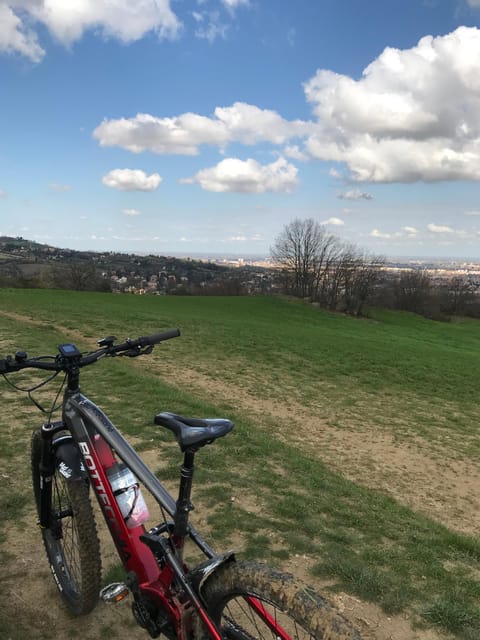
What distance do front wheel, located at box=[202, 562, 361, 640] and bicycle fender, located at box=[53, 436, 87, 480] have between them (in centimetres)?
111

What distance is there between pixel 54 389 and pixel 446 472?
692 cm

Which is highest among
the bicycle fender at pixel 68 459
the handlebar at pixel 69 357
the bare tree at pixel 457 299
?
the handlebar at pixel 69 357

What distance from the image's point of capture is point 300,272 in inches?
2271

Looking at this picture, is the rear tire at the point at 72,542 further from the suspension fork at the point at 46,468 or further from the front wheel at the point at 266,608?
the front wheel at the point at 266,608

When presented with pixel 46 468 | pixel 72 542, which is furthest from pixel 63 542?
pixel 46 468

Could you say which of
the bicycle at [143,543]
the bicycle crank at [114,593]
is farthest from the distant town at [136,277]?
the bicycle crank at [114,593]

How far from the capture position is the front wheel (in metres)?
1.68

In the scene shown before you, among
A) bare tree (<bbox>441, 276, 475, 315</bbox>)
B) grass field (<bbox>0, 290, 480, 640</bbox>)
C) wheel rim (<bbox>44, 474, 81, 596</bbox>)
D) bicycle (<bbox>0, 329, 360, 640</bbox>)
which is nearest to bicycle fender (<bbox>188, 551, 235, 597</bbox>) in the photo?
bicycle (<bbox>0, 329, 360, 640</bbox>)

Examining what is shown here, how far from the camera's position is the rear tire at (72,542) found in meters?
2.70

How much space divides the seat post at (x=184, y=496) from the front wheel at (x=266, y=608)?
0.30 metres

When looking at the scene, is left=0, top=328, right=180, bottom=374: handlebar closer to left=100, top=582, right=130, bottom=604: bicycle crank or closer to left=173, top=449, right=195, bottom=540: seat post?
left=173, top=449, right=195, bottom=540: seat post

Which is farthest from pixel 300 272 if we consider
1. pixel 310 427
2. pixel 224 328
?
pixel 310 427

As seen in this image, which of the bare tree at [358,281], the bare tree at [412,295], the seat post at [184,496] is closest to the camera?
the seat post at [184,496]

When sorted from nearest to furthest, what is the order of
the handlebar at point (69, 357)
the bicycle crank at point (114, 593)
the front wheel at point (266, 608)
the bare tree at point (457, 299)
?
the front wheel at point (266, 608) → the bicycle crank at point (114, 593) → the handlebar at point (69, 357) → the bare tree at point (457, 299)
